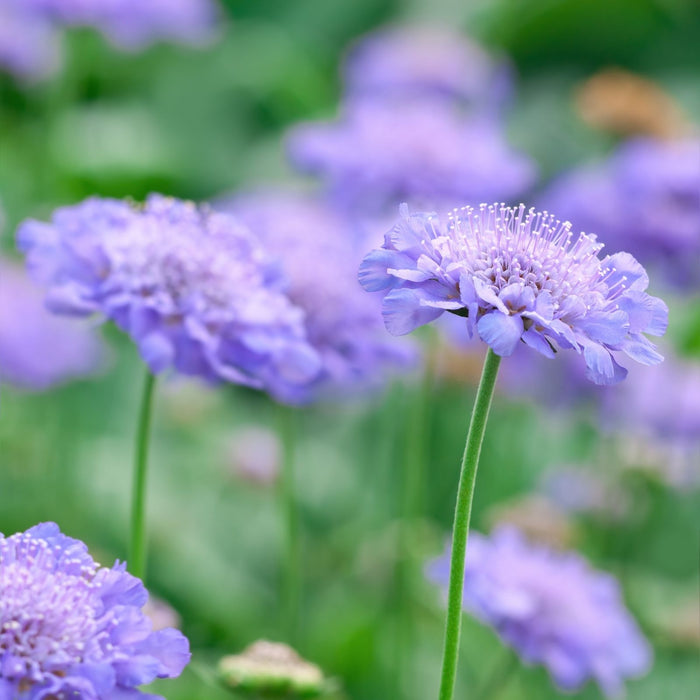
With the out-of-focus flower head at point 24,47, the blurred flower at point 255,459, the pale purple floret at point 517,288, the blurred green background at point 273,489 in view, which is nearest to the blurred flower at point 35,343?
the blurred green background at point 273,489

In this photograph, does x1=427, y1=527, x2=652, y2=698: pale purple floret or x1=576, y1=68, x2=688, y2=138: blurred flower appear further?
x1=576, y1=68, x2=688, y2=138: blurred flower

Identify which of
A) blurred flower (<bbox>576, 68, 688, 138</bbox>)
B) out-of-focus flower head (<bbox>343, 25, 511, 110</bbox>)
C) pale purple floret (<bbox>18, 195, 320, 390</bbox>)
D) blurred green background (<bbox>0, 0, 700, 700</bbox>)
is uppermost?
out-of-focus flower head (<bbox>343, 25, 511, 110</bbox>)

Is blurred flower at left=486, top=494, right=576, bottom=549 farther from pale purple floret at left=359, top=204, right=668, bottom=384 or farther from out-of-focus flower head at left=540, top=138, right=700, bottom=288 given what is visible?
pale purple floret at left=359, top=204, right=668, bottom=384

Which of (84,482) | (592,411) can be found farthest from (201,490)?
(592,411)

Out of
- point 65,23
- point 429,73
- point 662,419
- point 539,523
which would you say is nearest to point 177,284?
point 539,523

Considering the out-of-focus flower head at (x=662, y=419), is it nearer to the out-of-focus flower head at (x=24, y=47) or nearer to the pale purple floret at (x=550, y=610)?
the pale purple floret at (x=550, y=610)

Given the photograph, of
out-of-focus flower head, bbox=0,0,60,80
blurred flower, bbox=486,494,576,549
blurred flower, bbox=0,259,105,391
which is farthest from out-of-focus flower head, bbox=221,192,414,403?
out-of-focus flower head, bbox=0,0,60,80
